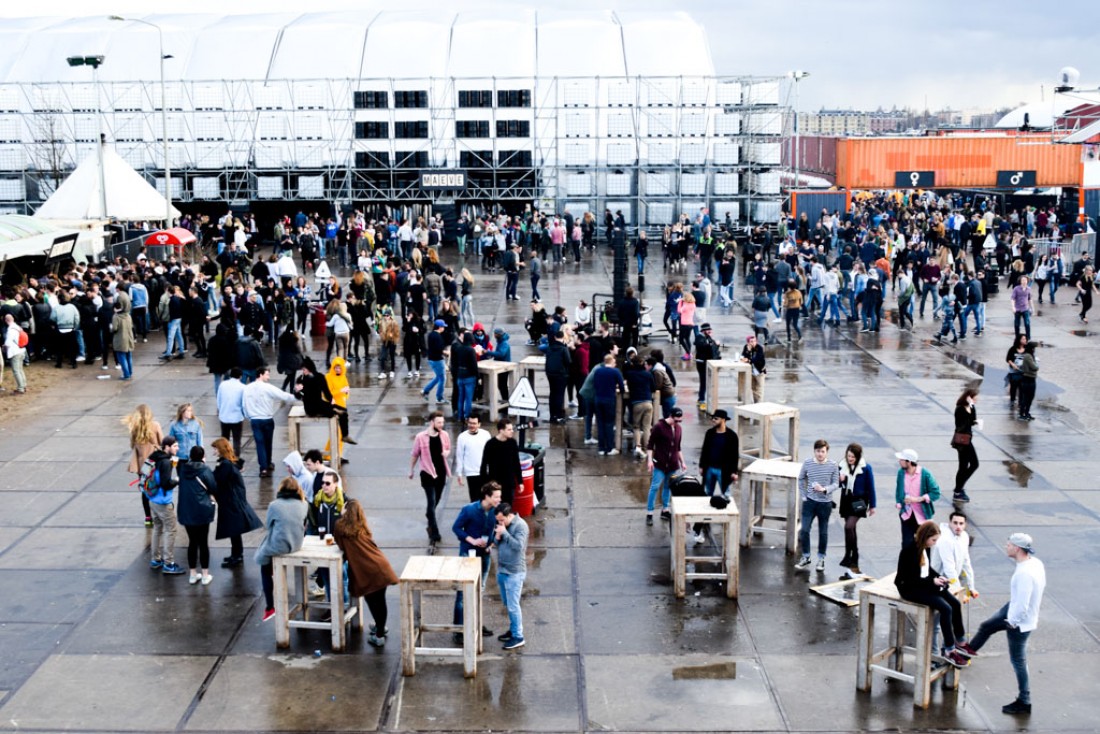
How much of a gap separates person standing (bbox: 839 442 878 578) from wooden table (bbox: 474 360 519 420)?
7.41m

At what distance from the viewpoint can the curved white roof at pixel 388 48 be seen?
4912cm

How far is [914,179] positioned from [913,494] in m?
47.8

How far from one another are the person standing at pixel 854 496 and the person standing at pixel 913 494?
0.91 feet

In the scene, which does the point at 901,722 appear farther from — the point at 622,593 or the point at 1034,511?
the point at 1034,511

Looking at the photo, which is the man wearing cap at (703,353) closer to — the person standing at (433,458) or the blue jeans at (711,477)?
the blue jeans at (711,477)

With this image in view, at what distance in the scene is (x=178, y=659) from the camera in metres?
10.2

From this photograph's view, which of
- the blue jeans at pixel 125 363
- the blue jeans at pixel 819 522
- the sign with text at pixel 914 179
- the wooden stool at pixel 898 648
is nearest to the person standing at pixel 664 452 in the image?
the blue jeans at pixel 819 522

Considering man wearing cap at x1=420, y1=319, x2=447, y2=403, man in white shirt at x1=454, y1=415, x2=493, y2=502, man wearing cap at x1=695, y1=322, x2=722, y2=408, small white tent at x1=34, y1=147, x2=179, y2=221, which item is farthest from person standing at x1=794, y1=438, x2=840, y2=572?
small white tent at x1=34, y1=147, x2=179, y2=221

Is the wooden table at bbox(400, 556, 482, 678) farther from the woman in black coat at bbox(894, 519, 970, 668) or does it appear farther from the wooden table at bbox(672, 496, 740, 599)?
the woman in black coat at bbox(894, 519, 970, 668)

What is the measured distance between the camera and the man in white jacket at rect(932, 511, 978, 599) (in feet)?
31.5

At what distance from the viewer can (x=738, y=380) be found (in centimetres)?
1919

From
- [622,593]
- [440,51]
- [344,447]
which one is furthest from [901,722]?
[440,51]

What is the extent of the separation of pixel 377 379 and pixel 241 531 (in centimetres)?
989

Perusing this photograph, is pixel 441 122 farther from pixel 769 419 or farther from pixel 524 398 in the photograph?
pixel 769 419
